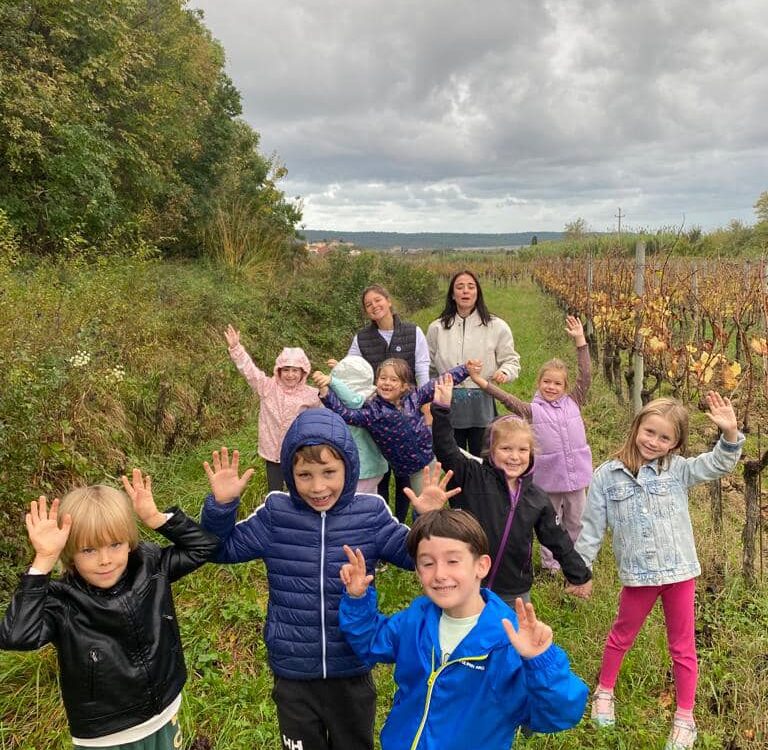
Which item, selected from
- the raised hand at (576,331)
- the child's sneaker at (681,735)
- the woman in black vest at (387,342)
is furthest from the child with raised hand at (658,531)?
the woman in black vest at (387,342)

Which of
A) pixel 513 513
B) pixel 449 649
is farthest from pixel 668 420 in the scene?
pixel 449 649

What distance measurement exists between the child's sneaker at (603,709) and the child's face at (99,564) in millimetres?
2132

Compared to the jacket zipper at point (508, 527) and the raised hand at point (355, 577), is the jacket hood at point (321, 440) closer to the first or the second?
the raised hand at point (355, 577)

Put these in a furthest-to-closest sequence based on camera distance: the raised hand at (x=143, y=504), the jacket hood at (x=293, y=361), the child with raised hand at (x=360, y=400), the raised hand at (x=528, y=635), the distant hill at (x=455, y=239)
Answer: the distant hill at (x=455, y=239) → the jacket hood at (x=293, y=361) → the child with raised hand at (x=360, y=400) → the raised hand at (x=143, y=504) → the raised hand at (x=528, y=635)

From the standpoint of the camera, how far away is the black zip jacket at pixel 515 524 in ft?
7.59

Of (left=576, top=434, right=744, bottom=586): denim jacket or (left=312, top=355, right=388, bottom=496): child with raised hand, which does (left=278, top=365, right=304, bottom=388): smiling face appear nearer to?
(left=312, top=355, right=388, bottom=496): child with raised hand

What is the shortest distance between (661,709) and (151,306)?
623 centimetres

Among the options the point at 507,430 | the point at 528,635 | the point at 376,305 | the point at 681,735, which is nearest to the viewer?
the point at 528,635

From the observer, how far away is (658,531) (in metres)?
2.29

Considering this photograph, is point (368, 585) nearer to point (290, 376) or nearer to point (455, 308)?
point (290, 376)

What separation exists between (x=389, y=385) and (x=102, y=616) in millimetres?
1914

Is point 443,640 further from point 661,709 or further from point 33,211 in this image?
point 33,211

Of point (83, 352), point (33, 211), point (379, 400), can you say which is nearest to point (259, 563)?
point (379, 400)

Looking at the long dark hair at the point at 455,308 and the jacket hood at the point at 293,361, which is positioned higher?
the long dark hair at the point at 455,308
